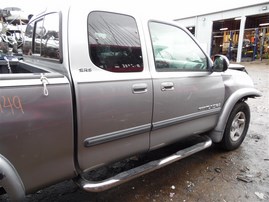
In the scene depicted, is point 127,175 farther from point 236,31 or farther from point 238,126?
point 236,31

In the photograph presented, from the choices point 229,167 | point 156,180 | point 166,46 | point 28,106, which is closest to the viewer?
point 28,106

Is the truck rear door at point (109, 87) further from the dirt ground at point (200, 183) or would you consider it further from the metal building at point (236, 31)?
the metal building at point (236, 31)

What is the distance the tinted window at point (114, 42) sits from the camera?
2008 mm

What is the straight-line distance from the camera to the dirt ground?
2.55 metres

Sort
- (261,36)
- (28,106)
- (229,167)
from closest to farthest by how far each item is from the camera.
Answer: (28,106) < (229,167) < (261,36)

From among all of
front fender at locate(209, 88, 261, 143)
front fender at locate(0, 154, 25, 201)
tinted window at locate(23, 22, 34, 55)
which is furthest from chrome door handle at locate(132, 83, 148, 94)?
tinted window at locate(23, 22, 34, 55)

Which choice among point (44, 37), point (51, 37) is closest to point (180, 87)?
point (51, 37)

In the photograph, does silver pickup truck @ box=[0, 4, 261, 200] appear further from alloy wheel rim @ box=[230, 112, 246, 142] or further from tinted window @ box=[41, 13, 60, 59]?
alloy wheel rim @ box=[230, 112, 246, 142]

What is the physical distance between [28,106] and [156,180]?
1903 millimetres

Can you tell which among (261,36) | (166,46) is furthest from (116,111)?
(261,36)

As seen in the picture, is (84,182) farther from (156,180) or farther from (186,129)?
(186,129)

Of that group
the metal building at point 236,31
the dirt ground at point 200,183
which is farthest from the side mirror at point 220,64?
the metal building at point 236,31

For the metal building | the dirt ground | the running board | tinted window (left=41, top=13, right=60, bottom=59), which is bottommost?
the dirt ground

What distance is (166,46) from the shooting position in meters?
2.69
